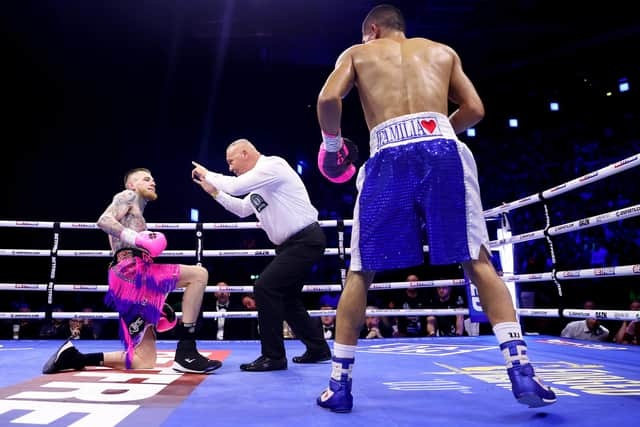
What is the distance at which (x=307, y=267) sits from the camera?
8.69ft

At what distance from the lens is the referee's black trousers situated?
2.48 meters

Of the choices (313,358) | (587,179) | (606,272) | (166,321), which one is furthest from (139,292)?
(587,179)

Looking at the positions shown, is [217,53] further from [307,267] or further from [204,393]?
[204,393]

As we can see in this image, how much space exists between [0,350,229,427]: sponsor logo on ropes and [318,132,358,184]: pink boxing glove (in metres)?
0.94

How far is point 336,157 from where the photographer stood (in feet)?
5.81

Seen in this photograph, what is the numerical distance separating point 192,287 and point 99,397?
95 centimetres

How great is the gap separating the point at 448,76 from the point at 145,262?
66.7 inches

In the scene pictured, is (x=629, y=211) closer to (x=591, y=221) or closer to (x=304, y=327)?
(x=591, y=221)

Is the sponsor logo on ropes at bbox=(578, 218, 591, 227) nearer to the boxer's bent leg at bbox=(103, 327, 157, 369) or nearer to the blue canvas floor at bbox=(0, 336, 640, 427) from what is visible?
the blue canvas floor at bbox=(0, 336, 640, 427)

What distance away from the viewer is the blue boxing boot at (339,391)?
1440mm

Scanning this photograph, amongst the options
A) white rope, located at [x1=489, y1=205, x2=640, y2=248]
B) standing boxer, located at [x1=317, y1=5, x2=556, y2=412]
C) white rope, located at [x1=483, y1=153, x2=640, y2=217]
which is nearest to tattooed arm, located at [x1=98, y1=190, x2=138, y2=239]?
standing boxer, located at [x1=317, y1=5, x2=556, y2=412]

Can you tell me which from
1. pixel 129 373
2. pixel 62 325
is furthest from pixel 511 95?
pixel 129 373

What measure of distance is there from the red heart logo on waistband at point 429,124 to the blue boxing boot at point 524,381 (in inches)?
27.4

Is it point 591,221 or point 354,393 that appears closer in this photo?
point 354,393
